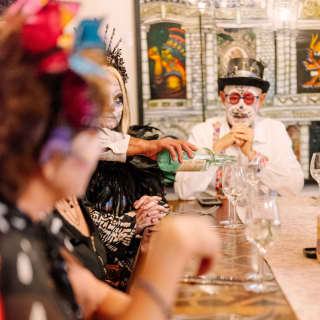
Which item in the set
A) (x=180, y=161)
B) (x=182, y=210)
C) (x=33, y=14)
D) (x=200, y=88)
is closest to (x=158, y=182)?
(x=182, y=210)

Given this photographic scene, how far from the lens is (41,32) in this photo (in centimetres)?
53

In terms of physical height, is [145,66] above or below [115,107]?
above

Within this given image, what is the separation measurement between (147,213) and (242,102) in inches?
47.6

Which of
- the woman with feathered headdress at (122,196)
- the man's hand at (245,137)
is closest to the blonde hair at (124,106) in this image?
the woman with feathered headdress at (122,196)

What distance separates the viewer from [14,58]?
0.53 metres

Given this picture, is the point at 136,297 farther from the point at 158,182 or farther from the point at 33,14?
the point at 158,182

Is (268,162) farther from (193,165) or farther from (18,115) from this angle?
(18,115)

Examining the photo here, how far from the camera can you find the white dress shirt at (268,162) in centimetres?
236

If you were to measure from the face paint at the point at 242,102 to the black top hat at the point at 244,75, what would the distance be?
1.2 inches

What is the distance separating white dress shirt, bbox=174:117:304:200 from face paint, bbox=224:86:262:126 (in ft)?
0.68

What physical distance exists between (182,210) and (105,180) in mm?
380

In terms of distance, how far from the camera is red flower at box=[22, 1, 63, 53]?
20.6 inches

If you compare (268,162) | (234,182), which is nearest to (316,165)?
(234,182)

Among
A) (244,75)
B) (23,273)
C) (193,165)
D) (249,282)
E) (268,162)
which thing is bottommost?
(268,162)
